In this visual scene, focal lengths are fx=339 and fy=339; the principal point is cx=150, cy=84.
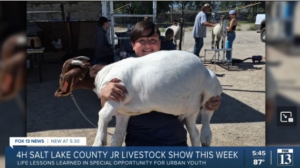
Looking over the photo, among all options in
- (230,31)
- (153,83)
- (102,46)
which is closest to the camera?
(153,83)

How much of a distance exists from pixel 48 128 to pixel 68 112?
0.57 m

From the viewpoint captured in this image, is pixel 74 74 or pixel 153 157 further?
pixel 153 157

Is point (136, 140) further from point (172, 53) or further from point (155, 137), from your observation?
point (172, 53)

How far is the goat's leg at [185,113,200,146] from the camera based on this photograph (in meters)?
1.33

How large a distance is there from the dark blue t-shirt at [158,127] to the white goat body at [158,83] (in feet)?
0.20

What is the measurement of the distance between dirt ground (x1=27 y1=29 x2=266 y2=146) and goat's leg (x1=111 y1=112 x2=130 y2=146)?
1.51 m

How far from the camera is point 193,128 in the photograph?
136cm

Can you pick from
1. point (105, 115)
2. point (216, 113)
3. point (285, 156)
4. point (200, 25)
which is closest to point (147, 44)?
point (105, 115)

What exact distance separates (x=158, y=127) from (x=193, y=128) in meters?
0.15

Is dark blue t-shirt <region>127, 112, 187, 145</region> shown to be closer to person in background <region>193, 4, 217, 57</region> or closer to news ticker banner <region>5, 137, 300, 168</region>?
news ticker banner <region>5, 137, 300, 168</region>

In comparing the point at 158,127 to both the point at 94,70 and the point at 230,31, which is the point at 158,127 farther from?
the point at 230,31

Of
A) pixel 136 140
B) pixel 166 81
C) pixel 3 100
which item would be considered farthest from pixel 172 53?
pixel 3 100

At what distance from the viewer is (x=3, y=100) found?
6.49ft

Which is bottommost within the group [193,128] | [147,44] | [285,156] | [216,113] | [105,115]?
[216,113]
